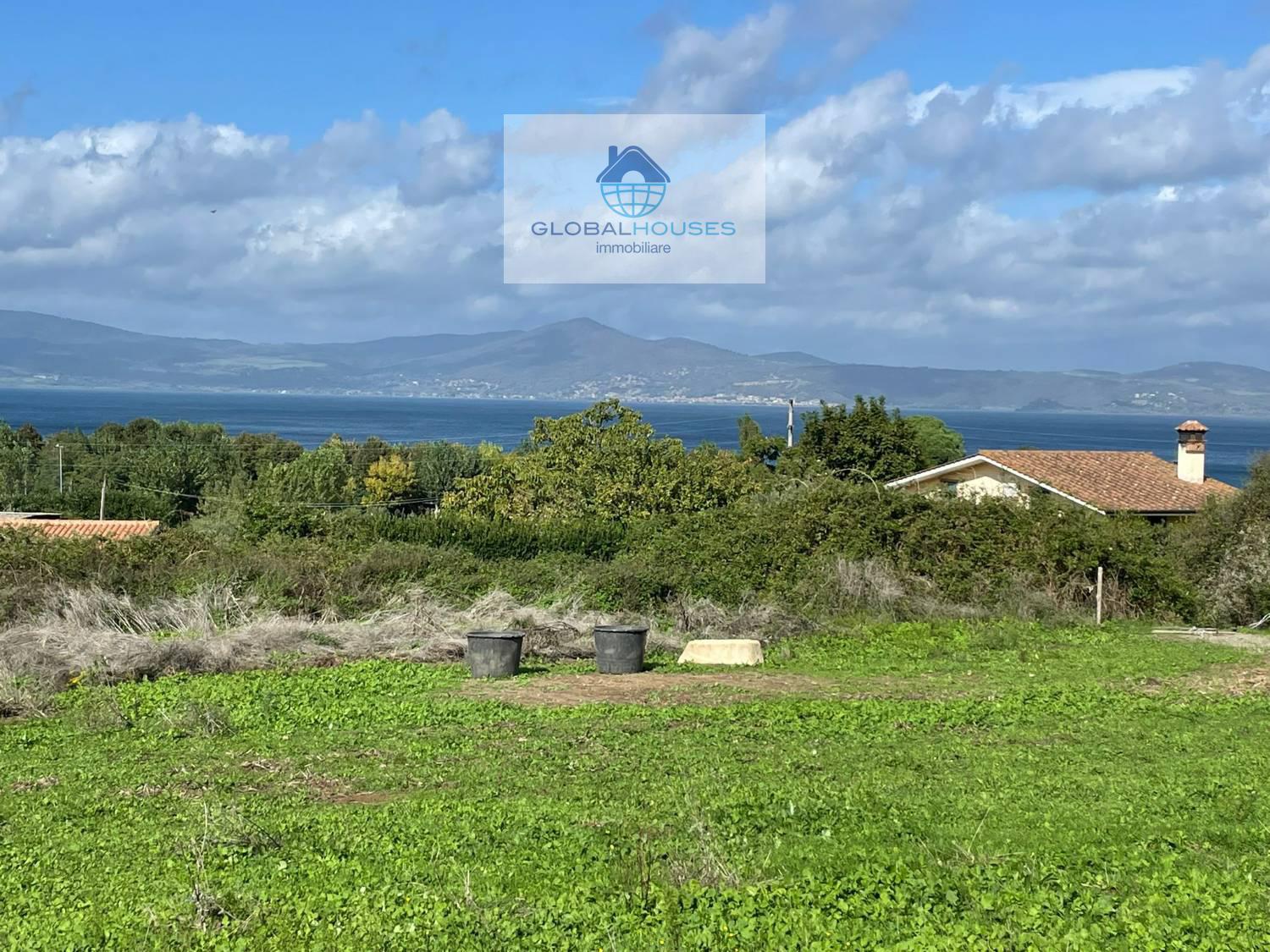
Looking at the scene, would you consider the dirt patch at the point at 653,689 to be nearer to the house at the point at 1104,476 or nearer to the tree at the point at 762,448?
the house at the point at 1104,476

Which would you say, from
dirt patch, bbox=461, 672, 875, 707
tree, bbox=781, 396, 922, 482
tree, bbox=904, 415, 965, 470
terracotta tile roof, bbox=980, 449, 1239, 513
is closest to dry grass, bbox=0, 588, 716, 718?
dirt patch, bbox=461, 672, 875, 707

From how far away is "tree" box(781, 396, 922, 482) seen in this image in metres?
54.2

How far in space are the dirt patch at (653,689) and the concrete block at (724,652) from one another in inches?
37.1

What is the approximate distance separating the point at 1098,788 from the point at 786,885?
338 centimetres

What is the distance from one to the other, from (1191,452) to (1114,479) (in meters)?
3.36

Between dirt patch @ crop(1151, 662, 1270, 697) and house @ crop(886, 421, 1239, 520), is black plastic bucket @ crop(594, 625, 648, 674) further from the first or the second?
house @ crop(886, 421, 1239, 520)

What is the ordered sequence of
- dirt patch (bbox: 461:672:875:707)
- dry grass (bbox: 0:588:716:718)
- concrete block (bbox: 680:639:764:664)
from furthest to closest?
concrete block (bbox: 680:639:764:664)
dry grass (bbox: 0:588:716:718)
dirt patch (bbox: 461:672:875:707)

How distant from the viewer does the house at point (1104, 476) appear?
1702 inches

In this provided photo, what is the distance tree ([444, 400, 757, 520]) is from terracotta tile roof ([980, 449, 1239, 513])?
418 inches

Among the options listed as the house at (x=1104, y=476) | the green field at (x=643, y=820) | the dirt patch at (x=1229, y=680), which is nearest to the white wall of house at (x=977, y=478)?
the house at (x=1104, y=476)

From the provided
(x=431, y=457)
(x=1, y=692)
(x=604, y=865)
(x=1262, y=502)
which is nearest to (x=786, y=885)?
(x=604, y=865)

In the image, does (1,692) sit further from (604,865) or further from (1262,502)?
(1262,502)

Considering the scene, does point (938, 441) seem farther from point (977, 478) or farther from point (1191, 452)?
point (977, 478)

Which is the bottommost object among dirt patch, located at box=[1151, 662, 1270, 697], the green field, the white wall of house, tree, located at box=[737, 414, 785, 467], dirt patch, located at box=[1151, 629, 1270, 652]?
dirt patch, located at box=[1151, 629, 1270, 652]
